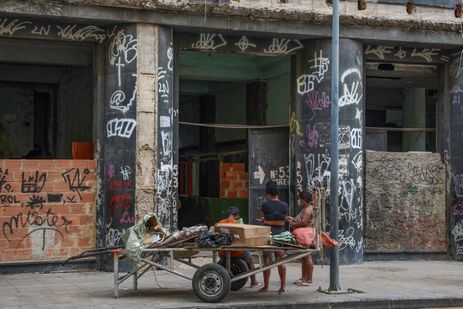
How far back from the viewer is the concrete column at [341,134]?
1509 centimetres

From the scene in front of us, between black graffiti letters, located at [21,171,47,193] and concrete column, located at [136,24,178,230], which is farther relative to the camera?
concrete column, located at [136,24,178,230]

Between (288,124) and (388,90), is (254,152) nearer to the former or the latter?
(288,124)

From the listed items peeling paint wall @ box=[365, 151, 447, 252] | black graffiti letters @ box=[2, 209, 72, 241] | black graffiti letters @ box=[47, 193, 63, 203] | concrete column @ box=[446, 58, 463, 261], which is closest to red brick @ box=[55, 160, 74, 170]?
black graffiti letters @ box=[47, 193, 63, 203]

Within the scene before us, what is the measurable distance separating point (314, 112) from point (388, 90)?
17.9ft

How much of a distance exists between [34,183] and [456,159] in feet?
29.8

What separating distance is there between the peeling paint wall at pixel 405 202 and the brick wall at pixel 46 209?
6.00 metres

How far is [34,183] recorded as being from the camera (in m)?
13.7

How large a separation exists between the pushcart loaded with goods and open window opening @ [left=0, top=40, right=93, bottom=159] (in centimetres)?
520

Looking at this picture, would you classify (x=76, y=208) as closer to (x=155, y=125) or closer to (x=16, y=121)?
(x=155, y=125)

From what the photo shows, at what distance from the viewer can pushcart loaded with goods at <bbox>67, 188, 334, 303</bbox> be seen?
10.4m

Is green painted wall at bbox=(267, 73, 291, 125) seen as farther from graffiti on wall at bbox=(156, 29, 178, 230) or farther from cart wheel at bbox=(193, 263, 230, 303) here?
cart wheel at bbox=(193, 263, 230, 303)

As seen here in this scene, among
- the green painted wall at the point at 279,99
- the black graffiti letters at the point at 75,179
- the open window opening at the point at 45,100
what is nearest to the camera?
the black graffiti letters at the point at 75,179

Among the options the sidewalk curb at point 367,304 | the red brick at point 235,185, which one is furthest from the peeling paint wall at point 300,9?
the sidewalk curb at point 367,304

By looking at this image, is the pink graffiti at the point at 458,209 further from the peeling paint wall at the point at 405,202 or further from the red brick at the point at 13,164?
the red brick at the point at 13,164
